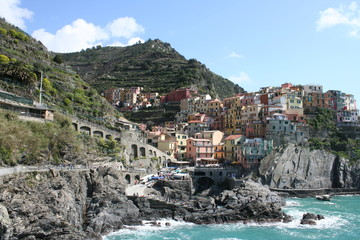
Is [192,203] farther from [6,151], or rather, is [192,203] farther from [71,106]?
[71,106]

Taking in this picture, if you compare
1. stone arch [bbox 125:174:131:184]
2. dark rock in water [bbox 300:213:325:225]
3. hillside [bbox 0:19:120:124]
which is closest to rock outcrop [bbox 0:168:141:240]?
stone arch [bbox 125:174:131:184]

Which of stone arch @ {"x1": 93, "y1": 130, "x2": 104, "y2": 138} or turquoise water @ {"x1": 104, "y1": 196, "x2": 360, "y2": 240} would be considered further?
stone arch @ {"x1": 93, "y1": 130, "x2": 104, "y2": 138}

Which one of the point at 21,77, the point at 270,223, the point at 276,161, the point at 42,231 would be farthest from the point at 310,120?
the point at 42,231

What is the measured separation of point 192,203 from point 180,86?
69.7m

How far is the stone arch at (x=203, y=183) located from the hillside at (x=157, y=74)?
53.8 metres

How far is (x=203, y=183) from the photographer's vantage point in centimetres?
6069

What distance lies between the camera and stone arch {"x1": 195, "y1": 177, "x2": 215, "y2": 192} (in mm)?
59378

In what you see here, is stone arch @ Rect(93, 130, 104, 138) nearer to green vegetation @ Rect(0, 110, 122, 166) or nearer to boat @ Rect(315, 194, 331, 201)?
green vegetation @ Rect(0, 110, 122, 166)

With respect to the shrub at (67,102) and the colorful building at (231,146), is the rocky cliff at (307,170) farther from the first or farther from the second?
the shrub at (67,102)

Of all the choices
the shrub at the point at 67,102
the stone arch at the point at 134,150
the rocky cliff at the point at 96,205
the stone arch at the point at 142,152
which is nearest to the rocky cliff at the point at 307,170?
the rocky cliff at the point at 96,205

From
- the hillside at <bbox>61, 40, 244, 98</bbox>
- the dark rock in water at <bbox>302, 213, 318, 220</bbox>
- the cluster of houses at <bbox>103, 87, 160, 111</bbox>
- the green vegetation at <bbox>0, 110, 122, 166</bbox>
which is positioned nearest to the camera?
the green vegetation at <bbox>0, 110, 122, 166</bbox>

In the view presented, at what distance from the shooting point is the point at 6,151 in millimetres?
34281

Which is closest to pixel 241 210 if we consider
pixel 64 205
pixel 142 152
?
pixel 64 205

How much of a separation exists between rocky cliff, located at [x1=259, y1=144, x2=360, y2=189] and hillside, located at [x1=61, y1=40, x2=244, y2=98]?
1976 inches
